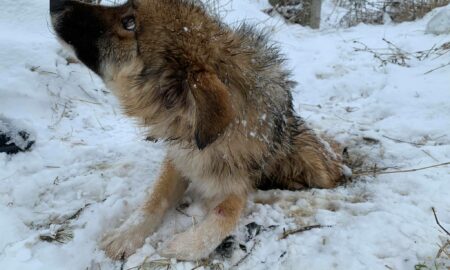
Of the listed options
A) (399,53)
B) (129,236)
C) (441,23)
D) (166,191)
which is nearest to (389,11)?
(441,23)

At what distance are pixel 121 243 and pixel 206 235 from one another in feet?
1.72

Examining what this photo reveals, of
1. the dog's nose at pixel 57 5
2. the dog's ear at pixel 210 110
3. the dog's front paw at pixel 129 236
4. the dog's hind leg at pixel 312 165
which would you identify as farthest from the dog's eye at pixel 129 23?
the dog's hind leg at pixel 312 165

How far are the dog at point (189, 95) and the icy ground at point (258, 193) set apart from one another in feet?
0.51

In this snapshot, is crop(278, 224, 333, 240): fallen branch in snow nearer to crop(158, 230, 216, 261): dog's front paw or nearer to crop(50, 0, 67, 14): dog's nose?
crop(158, 230, 216, 261): dog's front paw

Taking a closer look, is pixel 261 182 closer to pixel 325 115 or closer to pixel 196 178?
pixel 196 178

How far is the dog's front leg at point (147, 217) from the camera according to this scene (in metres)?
2.51

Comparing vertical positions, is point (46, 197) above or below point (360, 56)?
below

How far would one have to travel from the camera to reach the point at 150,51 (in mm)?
2410

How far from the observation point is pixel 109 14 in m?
2.51

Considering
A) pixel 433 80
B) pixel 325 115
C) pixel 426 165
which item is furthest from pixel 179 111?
pixel 433 80

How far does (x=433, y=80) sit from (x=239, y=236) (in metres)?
3.33

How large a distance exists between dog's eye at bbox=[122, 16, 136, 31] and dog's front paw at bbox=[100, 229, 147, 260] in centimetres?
A: 127

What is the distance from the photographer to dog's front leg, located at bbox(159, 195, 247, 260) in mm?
2451

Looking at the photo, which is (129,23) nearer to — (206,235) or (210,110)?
(210,110)
